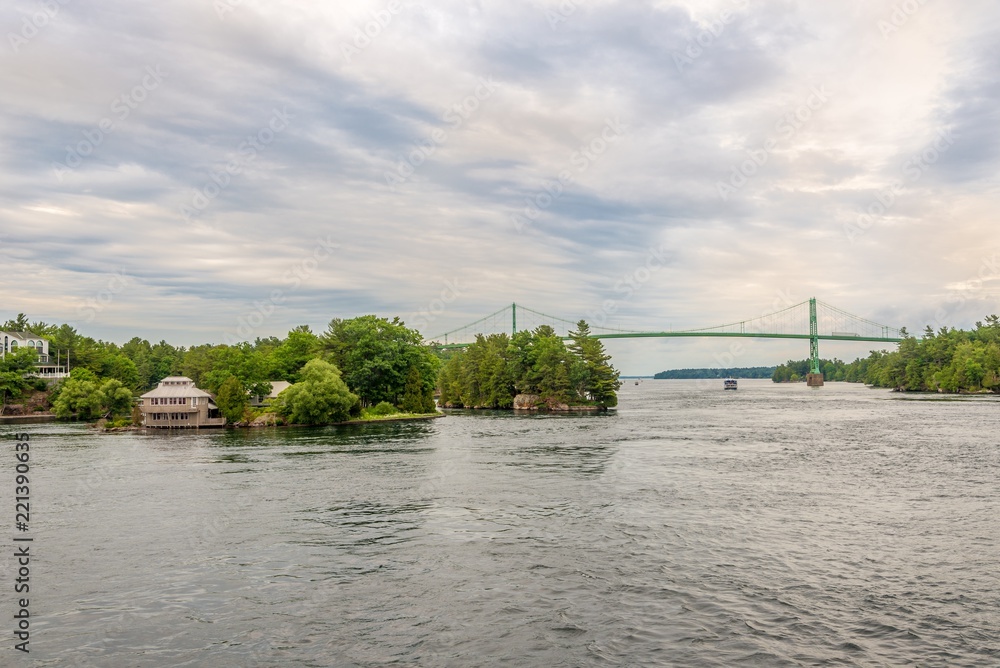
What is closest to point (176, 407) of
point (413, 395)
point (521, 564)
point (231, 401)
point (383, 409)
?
point (231, 401)

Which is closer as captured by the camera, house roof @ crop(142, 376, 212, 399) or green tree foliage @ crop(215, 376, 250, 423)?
house roof @ crop(142, 376, 212, 399)

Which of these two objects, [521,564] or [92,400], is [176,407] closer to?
[92,400]

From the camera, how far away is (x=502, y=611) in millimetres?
21391

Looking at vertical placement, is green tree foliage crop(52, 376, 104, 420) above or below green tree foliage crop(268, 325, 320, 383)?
below

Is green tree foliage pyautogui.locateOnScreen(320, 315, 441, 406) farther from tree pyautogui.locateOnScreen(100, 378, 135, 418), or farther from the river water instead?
the river water

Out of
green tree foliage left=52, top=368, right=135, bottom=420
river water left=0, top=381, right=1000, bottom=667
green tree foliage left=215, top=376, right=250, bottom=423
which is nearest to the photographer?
river water left=0, top=381, right=1000, bottom=667

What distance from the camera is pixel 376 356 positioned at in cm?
11862

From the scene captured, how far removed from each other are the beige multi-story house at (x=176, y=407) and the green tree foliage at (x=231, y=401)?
195 centimetres

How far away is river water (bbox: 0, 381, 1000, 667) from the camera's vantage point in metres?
18.8

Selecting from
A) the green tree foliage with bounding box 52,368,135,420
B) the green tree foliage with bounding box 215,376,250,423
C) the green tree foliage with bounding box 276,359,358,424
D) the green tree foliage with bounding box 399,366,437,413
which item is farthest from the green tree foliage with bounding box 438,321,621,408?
the green tree foliage with bounding box 52,368,135,420

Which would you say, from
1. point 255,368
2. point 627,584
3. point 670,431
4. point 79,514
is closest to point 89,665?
point 627,584

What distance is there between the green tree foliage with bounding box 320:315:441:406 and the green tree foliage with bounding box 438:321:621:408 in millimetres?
26748

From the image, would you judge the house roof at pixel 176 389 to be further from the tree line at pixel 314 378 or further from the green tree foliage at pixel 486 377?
the green tree foliage at pixel 486 377

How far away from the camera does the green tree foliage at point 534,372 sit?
141250 mm
